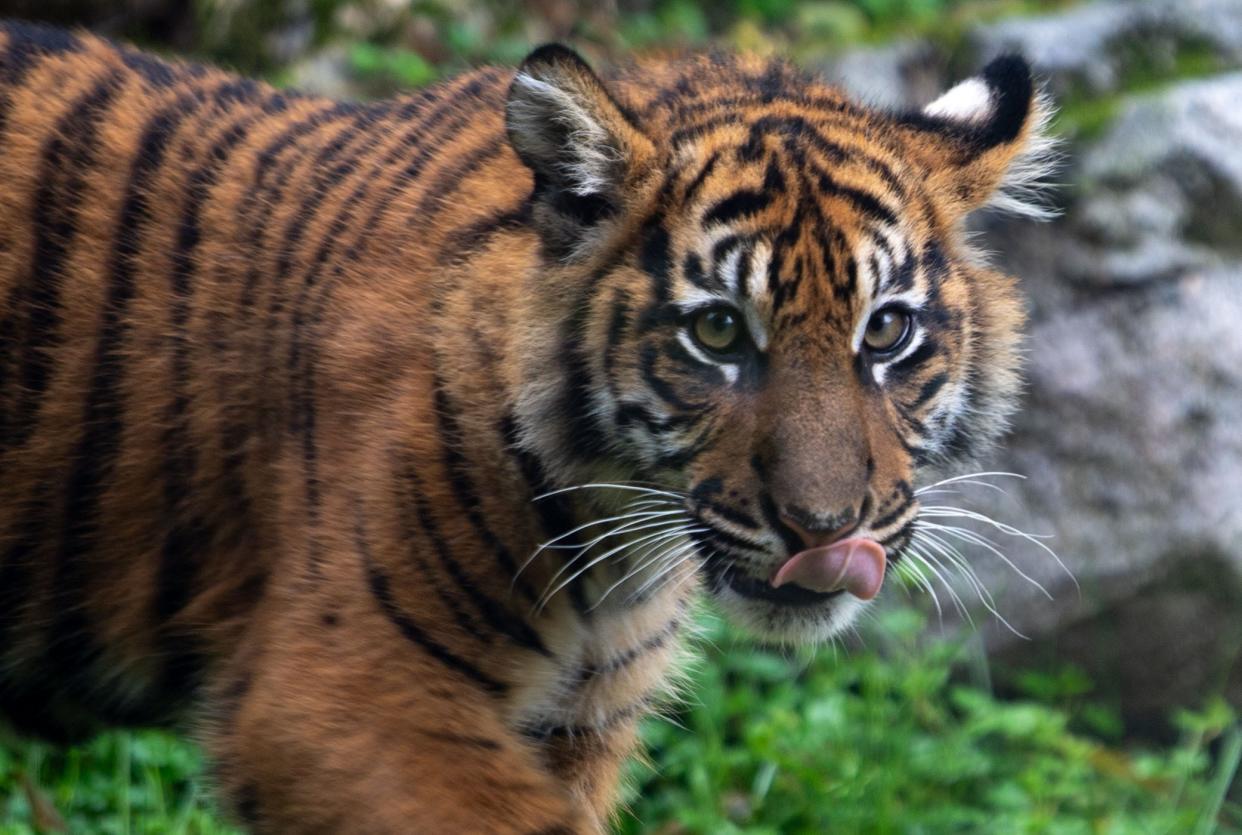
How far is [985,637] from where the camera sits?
15.9 feet

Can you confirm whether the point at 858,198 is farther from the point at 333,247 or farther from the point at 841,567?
the point at 333,247

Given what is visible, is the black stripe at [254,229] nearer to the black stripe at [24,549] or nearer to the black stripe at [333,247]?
the black stripe at [333,247]

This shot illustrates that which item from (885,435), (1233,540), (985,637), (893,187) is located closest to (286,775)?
(885,435)

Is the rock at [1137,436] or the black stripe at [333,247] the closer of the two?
the black stripe at [333,247]

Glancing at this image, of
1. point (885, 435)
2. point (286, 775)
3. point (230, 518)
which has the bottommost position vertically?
point (286, 775)

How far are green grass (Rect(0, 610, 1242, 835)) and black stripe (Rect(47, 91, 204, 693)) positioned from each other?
55 centimetres

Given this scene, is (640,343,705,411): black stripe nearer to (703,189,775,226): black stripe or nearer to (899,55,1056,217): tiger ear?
(703,189,775,226): black stripe

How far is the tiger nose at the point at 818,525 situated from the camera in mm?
2396

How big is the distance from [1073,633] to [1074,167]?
56.4 inches

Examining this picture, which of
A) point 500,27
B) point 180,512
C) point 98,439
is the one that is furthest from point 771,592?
point 500,27

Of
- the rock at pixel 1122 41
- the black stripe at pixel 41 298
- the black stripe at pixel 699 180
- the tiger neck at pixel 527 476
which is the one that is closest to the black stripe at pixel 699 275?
the black stripe at pixel 699 180

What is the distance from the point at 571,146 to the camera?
2.53 metres

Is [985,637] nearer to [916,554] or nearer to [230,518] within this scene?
[916,554]

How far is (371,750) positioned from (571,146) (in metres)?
0.97
